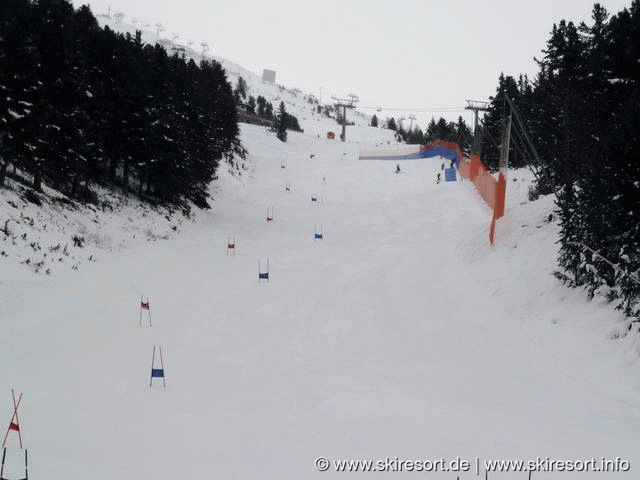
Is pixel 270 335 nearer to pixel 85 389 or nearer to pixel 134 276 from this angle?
pixel 85 389

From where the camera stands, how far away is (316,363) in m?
13.7

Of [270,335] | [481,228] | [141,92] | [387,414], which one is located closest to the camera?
[387,414]

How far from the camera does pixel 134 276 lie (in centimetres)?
2142

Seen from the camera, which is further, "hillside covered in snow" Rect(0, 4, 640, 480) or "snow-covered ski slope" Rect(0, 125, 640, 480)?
"snow-covered ski slope" Rect(0, 125, 640, 480)

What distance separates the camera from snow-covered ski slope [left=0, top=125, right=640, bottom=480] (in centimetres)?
857

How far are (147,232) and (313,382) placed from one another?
19508mm

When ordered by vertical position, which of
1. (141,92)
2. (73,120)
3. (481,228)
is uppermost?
(141,92)

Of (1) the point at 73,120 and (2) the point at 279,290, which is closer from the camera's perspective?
(2) the point at 279,290

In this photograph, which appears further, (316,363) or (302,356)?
(302,356)

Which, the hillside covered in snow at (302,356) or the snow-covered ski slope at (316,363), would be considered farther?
the snow-covered ski slope at (316,363)

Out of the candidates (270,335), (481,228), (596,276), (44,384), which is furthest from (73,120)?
(596,276)

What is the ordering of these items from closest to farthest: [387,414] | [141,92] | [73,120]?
1. [387,414]
2. [73,120]
3. [141,92]

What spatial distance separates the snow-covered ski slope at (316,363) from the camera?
8.57 meters

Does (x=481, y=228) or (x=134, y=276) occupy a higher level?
(x=481, y=228)
